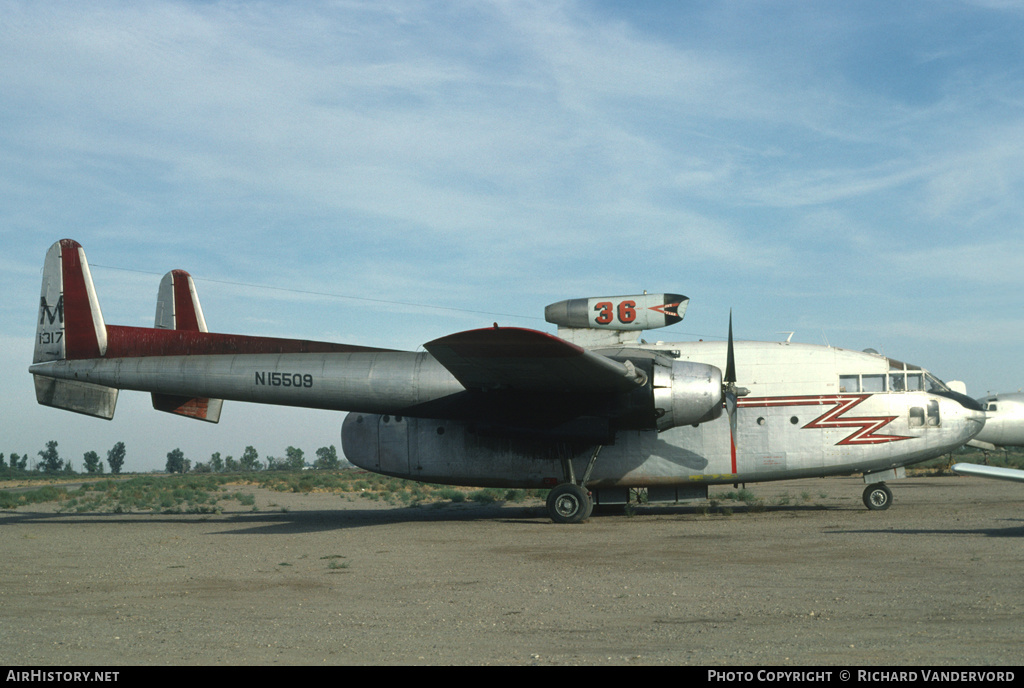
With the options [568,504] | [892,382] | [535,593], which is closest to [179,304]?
[568,504]

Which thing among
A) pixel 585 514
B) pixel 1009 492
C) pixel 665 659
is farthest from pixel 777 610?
pixel 1009 492

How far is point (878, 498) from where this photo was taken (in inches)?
665

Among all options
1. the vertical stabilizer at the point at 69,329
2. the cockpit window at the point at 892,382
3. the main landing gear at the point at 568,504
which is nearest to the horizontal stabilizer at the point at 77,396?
the vertical stabilizer at the point at 69,329

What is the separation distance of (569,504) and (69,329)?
12251 millimetres

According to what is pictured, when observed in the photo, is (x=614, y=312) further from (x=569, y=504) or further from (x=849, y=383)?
(x=849, y=383)

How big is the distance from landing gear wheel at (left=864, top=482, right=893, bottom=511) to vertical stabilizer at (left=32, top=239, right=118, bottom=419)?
1712cm

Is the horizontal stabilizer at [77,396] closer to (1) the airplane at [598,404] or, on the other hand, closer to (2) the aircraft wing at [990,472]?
(1) the airplane at [598,404]

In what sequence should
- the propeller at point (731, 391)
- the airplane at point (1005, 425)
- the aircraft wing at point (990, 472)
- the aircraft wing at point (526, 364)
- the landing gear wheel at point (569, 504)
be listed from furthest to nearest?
1. the airplane at point (1005, 425)
2. the landing gear wheel at point (569, 504)
3. the propeller at point (731, 391)
4. the aircraft wing at point (526, 364)
5. the aircraft wing at point (990, 472)

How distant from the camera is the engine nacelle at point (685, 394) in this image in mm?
15086

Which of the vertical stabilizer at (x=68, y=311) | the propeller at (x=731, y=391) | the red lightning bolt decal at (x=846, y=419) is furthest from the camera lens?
the vertical stabilizer at (x=68, y=311)

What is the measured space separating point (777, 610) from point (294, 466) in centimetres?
16318

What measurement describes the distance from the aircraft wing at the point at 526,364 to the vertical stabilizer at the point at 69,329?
356 inches

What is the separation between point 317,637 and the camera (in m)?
6.40
